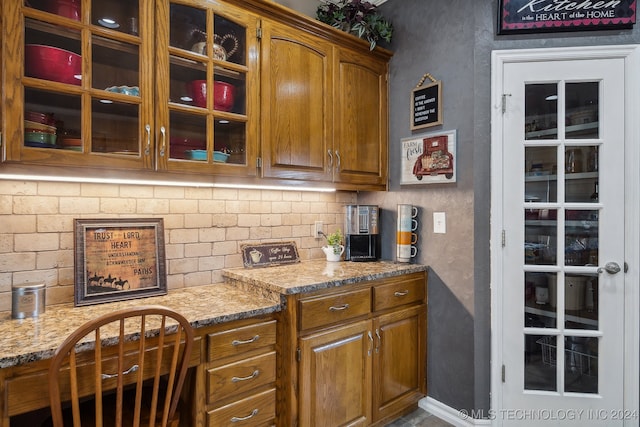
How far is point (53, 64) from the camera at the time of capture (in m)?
1.43

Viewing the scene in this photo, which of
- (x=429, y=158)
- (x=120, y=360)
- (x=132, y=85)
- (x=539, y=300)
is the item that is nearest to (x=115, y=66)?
(x=132, y=85)

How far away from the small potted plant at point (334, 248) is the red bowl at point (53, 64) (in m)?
1.71

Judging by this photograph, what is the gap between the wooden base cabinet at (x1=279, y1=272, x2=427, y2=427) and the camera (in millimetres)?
1760

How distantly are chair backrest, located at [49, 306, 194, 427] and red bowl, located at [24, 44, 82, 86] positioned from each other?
3.28 ft

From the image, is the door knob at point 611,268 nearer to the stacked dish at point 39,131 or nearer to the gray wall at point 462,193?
the gray wall at point 462,193

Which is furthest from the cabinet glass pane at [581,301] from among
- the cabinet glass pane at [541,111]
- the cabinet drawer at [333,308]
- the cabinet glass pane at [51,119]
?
the cabinet glass pane at [51,119]

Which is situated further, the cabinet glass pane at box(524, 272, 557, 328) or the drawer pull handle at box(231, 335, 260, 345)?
the cabinet glass pane at box(524, 272, 557, 328)

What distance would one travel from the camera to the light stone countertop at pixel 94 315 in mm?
1152

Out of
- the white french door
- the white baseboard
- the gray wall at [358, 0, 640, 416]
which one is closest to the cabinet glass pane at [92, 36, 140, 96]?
the gray wall at [358, 0, 640, 416]

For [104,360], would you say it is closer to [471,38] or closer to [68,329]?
[68,329]

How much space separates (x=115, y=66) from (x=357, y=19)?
1.64m

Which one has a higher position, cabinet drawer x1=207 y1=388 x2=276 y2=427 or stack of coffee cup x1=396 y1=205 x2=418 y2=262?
A: stack of coffee cup x1=396 y1=205 x2=418 y2=262

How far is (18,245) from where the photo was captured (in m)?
1.59

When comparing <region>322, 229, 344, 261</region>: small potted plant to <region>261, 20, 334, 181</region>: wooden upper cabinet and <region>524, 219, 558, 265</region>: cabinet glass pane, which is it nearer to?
<region>261, 20, 334, 181</region>: wooden upper cabinet
